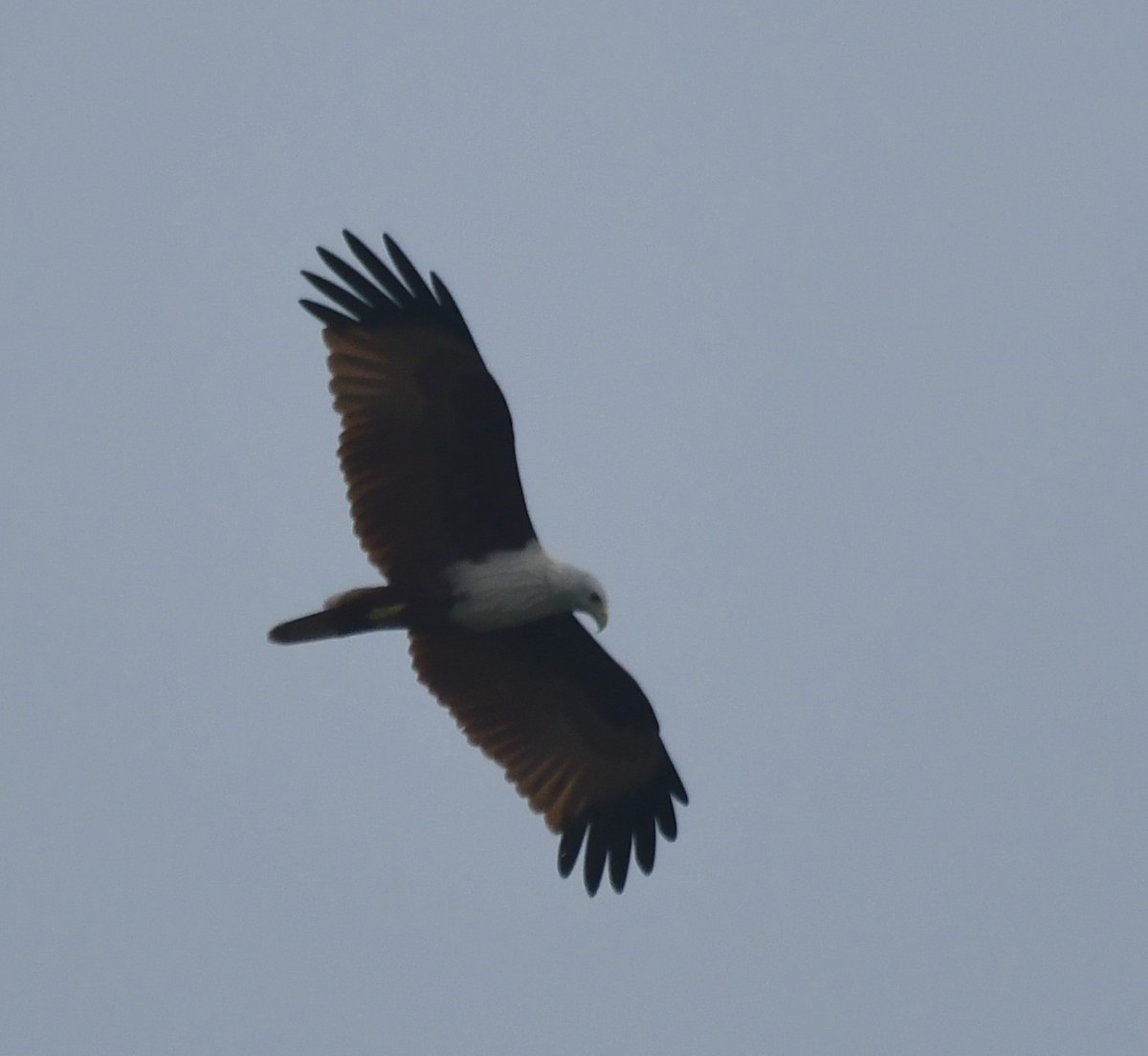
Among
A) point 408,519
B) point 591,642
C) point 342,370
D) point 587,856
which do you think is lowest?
point 587,856

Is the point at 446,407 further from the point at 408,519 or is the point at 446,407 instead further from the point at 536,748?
the point at 536,748

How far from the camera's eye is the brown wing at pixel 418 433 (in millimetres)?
11922

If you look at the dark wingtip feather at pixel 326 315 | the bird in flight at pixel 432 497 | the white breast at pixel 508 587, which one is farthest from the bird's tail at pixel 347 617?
the dark wingtip feather at pixel 326 315

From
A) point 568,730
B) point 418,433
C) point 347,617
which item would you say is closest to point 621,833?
point 568,730

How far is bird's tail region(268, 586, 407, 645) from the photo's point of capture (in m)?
11.8

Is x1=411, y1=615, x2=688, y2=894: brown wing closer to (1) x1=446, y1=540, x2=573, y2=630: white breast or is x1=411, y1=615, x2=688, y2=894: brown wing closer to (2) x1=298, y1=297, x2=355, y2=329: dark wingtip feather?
(1) x1=446, y1=540, x2=573, y2=630: white breast

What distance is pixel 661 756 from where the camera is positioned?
1298 cm

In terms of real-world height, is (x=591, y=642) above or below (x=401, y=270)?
below

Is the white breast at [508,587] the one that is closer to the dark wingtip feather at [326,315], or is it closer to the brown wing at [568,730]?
the brown wing at [568,730]

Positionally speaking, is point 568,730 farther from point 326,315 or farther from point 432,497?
point 326,315

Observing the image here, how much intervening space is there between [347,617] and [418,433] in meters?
1.13

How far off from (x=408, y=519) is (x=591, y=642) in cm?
138

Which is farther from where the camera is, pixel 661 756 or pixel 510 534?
pixel 661 756

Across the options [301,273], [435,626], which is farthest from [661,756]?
[301,273]
